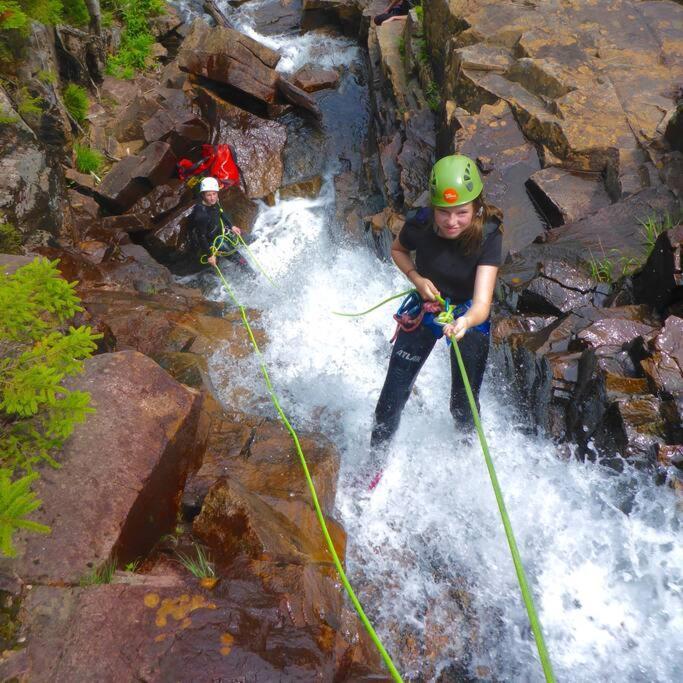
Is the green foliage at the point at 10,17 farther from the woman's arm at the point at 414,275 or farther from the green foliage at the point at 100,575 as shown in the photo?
the green foliage at the point at 100,575

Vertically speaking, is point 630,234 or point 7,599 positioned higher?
point 630,234

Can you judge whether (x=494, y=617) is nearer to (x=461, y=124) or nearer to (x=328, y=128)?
(x=461, y=124)

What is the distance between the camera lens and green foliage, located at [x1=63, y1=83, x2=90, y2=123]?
9.76 meters

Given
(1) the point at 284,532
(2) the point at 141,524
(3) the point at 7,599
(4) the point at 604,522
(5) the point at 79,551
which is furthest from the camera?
(4) the point at 604,522

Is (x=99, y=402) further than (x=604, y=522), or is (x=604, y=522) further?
(x=604, y=522)

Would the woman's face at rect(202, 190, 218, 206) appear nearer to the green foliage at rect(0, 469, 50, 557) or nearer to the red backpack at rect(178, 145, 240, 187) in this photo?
the red backpack at rect(178, 145, 240, 187)

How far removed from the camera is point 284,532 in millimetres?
3363

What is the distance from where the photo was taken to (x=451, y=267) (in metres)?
3.42

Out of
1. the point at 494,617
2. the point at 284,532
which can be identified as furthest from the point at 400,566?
the point at 284,532

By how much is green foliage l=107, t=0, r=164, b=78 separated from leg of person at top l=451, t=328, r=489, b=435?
1130 centimetres

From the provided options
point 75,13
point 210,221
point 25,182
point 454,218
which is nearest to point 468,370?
point 454,218

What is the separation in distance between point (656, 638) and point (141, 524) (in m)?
3.09

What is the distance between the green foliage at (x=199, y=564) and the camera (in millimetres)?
2879

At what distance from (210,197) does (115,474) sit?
569 cm
